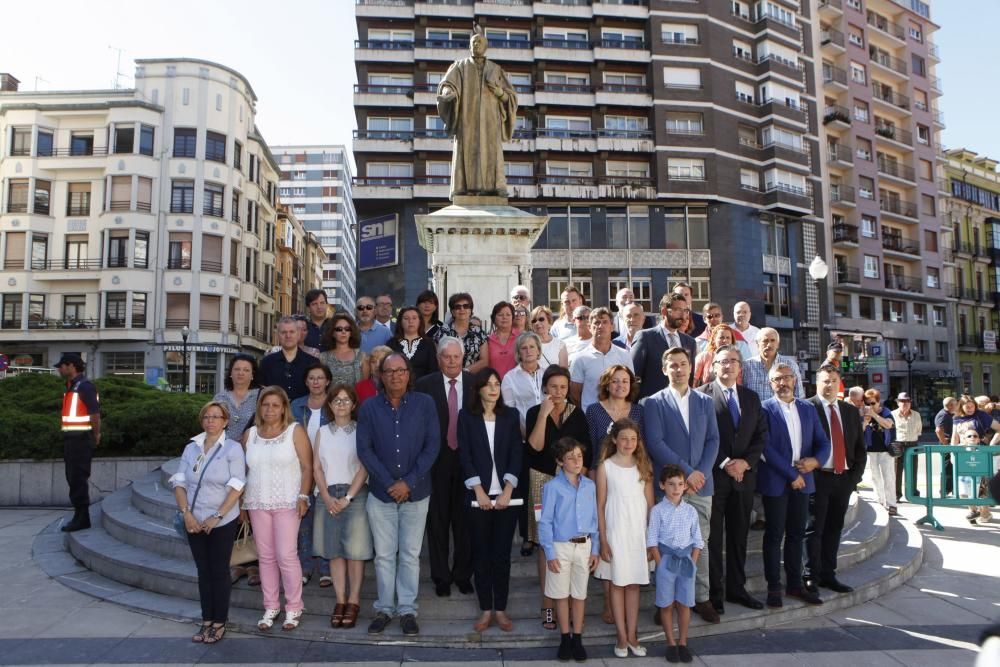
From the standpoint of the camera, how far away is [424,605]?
5711 mm

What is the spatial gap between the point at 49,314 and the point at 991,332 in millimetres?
67975

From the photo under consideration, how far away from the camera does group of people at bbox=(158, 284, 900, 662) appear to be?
5129 mm

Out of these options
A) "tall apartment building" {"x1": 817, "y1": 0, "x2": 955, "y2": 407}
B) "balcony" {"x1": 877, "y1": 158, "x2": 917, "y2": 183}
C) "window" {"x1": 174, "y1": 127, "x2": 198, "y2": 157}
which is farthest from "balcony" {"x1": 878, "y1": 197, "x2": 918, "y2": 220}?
"window" {"x1": 174, "y1": 127, "x2": 198, "y2": 157}

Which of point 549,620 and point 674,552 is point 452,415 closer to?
point 549,620

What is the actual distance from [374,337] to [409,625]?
3.27m

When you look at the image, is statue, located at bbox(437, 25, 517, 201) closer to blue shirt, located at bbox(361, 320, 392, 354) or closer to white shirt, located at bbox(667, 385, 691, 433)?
blue shirt, located at bbox(361, 320, 392, 354)

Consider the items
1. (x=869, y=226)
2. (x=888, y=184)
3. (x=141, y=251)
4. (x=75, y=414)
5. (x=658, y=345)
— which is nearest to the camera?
(x=658, y=345)

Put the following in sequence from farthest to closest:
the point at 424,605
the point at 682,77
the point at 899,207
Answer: the point at 899,207 → the point at 682,77 → the point at 424,605

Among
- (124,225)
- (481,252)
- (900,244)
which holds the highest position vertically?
(900,244)

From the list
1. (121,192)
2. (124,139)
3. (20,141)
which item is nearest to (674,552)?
(121,192)

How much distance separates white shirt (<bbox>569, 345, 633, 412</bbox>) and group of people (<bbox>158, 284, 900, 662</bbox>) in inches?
1.1

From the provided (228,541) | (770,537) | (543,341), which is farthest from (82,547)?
(770,537)

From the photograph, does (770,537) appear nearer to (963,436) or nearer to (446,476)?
(446,476)

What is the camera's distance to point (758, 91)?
44.2 m
